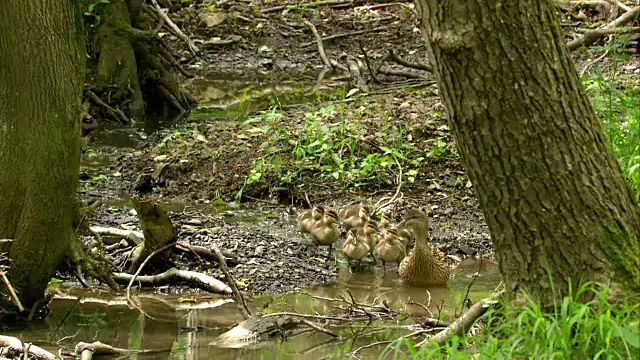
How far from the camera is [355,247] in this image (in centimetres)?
762

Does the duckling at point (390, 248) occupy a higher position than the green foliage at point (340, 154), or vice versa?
the green foliage at point (340, 154)

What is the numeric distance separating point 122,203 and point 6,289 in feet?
11.6

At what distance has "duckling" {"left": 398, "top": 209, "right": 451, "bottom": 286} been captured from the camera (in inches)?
283

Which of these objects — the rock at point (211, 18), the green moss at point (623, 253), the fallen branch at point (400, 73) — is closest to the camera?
the green moss at point (623, 253)

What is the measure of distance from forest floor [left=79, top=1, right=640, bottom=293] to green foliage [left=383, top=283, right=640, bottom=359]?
3.29m

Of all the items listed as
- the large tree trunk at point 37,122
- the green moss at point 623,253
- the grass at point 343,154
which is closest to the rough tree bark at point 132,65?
the grass at point 343,154

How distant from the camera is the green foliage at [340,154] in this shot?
369 inches

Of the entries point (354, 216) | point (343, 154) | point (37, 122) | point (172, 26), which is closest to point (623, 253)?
point (37, 122)

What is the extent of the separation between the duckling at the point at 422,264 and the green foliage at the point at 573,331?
124 inches

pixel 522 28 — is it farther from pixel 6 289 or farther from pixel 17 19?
pixel 6 289

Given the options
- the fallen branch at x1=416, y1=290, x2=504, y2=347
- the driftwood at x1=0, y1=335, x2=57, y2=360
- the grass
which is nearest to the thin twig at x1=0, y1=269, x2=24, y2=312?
the driftwood at x1=0, y1=335, x2=57, y2=360

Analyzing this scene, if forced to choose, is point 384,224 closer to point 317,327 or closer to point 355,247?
point 355,247

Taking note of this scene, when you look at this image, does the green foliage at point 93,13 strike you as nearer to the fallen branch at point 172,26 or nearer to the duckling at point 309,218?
the fallen branch at point 172,26

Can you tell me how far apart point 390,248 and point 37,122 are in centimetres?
295
